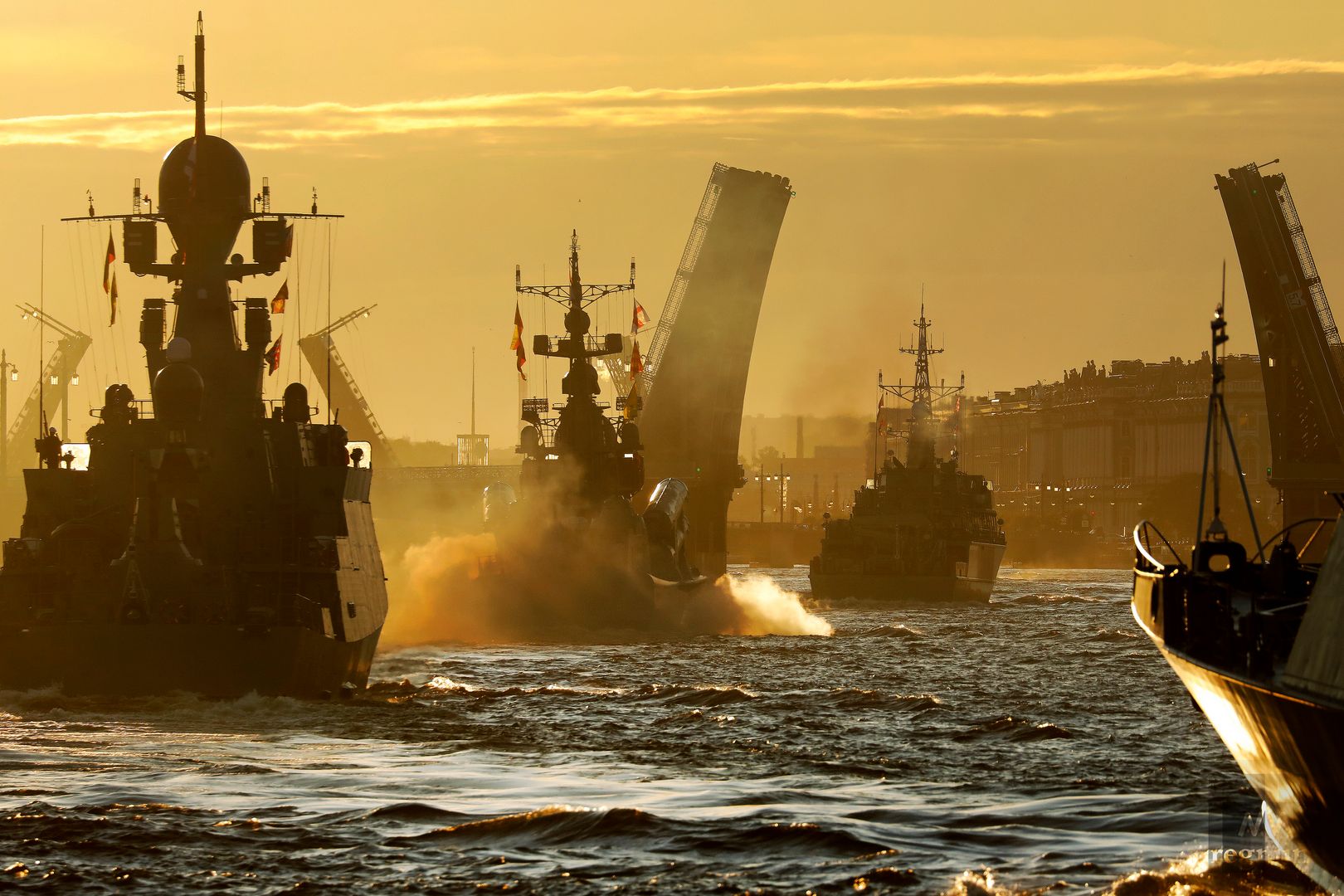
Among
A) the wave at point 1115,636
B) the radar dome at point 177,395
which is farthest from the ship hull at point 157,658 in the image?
the wave at point 1115,636

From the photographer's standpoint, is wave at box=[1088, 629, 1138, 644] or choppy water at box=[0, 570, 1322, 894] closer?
choppy water at box=[0, 570, 1322, 894]

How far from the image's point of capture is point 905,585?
88.6 metres

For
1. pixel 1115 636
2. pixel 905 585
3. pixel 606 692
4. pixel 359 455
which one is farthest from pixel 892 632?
pixel 905 585

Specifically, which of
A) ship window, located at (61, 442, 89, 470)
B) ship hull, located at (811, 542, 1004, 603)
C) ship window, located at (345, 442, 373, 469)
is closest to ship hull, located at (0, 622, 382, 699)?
ship window, located at (61, 442, 89, 470)

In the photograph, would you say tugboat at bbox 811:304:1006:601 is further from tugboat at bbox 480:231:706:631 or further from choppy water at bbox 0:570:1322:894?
choppy water at bbox 0:570:1322:894

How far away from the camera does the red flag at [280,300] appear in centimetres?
3753

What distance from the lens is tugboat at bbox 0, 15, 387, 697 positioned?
101 ft

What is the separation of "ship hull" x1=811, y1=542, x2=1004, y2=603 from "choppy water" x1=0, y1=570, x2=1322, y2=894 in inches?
1860

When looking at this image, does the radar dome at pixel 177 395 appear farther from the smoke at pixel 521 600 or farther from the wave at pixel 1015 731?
the smoke at pixel 521 600

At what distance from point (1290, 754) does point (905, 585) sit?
7265cm

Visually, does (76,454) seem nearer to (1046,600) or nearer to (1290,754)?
(1290,754)

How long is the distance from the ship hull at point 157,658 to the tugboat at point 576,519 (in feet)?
84.8

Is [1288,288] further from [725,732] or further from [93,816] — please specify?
[93,816]

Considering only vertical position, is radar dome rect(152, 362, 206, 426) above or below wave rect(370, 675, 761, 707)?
above
